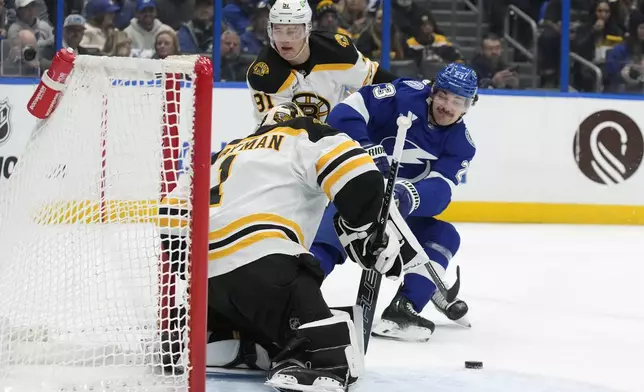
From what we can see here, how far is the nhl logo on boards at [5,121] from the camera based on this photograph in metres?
6.25

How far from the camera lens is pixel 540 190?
7.04 m

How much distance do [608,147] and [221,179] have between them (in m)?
4.79

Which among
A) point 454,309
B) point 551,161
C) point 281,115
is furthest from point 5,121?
point 281,115

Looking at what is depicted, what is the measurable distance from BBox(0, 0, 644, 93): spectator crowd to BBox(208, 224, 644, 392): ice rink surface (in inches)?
52.8

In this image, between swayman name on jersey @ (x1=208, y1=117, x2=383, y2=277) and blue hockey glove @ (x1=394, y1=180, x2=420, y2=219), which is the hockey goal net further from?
blue hockey glove @ (x1=394, y1=180, x2=420, y2=219)

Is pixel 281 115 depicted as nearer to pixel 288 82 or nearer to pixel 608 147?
pixel 288 82

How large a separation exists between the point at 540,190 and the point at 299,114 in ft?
14.5

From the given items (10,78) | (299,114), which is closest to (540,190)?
(10,78)

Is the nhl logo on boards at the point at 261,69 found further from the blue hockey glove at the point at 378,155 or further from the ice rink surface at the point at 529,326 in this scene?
the ice rink surface at the point at 529,326

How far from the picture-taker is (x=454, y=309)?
12.0 ft

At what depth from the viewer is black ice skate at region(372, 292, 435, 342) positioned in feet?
11.2

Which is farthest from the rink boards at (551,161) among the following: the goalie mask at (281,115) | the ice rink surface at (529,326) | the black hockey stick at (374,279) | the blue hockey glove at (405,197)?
→ the goalie mask at (281,115)

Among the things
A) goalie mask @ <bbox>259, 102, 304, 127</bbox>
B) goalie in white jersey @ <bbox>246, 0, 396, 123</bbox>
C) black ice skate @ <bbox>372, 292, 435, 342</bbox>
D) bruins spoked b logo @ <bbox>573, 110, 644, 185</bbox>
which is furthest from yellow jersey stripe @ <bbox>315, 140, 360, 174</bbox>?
bruins spoked b logo @ <bbox>573, 110, 644, 185</bbox>

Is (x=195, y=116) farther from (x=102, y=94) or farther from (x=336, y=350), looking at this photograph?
(x=336, y=350)
